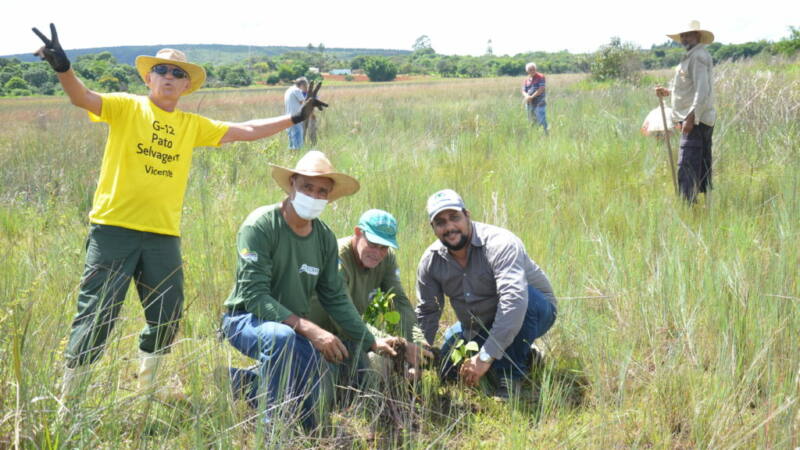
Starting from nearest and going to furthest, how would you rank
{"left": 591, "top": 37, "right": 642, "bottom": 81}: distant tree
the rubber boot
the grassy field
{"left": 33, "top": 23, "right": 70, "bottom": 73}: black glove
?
the grassy field < the rubber boot < {"left": 33, "top": 23, "right": 70, "bottom": 73}: black glove < {"left": 591, "top": 37, "right": 642, "bottom": 81}: distant tree

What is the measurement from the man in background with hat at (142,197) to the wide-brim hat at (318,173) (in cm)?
51

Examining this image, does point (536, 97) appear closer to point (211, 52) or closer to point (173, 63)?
point (211, 52)

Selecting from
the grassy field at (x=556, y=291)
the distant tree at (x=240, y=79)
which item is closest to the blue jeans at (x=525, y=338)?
the grassy field at (x=556, y=291)

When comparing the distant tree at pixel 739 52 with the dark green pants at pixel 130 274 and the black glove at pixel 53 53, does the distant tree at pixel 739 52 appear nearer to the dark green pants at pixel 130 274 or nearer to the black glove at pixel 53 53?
the dark green pants at pixel 130 274

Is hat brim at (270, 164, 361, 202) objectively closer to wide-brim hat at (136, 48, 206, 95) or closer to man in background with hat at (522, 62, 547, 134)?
wide-brim hat at (136, 48, 206, 95)

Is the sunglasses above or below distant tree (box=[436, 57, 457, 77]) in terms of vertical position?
below

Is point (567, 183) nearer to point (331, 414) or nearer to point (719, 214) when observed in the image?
point (719, 214)

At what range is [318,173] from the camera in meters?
3.21

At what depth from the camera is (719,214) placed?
5.29 m

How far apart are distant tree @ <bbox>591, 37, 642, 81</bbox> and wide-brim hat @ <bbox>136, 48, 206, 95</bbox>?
19.9 meters

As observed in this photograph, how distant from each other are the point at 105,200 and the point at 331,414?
150 cm

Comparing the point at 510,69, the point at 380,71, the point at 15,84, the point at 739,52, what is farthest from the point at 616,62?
the point at 510,69

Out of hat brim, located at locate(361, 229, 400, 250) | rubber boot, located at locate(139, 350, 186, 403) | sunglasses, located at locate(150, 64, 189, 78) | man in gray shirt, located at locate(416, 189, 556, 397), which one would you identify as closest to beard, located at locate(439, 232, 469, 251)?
man in gray shirt, located at locate(416, 189, 556, 397)

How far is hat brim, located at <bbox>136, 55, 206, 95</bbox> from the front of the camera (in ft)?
10.8
